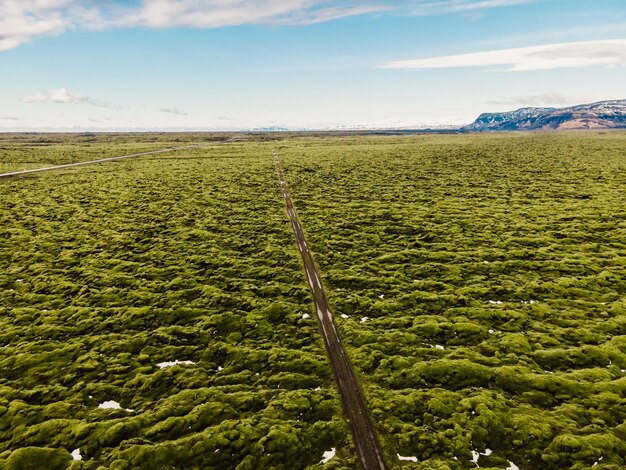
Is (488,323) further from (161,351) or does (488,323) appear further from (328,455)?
(161,351)

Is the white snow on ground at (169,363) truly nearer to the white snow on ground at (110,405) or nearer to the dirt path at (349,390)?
the white snow on ground at (110,405)

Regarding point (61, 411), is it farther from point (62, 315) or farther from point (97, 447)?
point (62, 315)

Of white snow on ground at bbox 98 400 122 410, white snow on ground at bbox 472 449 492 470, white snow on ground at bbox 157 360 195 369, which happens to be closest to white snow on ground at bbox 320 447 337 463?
white snow on ground at bbox 472 449 492 470

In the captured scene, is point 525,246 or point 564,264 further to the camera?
point 525,246

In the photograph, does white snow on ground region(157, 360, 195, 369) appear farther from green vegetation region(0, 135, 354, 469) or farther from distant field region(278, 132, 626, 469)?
distant field region(278, 132, 626, 469)

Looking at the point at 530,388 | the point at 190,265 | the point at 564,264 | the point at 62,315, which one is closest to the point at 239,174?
the point at 190,265

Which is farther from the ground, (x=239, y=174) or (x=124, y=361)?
(x=239, y=174)

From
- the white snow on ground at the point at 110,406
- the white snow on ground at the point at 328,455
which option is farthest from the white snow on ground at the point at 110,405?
the white snow on ground at the point at 328,455
